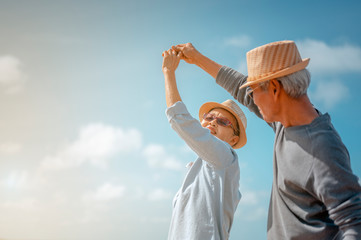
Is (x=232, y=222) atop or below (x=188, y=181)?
below

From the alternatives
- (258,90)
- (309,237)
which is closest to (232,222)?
(309,237)

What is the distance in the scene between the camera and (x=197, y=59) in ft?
12.7

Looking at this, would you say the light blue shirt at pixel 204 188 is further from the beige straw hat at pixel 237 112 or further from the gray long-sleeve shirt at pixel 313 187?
the gray long-sleeve shirt at pixel 313 187

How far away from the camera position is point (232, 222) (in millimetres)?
4031

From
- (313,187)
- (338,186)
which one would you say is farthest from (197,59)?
(338,186)

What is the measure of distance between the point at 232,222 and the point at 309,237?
1.57 m

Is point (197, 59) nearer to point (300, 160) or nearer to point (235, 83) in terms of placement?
point (235, 83)

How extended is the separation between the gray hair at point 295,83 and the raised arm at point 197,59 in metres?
→ 1.08

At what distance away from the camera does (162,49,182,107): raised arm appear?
3.73 metres

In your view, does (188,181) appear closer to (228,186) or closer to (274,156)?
(228,186)

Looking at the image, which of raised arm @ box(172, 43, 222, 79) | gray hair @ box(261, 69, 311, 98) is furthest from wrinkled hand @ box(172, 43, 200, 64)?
gray hair @ box(261, 69, 311, 98)

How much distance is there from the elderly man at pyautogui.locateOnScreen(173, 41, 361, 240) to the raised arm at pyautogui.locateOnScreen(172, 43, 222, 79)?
0.82m

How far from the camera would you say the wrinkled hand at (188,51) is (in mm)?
3904

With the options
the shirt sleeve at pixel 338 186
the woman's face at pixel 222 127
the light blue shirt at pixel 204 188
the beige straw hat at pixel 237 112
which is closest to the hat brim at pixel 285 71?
the shirt sleeve at pixel 338 186
